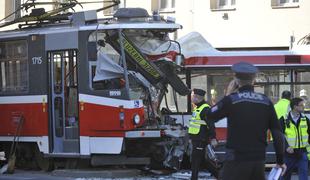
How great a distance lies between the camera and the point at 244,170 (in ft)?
20.1

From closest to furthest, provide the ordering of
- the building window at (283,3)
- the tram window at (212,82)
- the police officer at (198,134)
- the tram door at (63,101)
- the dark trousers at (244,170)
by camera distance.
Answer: the dark trousers at (244,170) < the police officer at (198,134) < the tram door at (63,101) < the tram window at (212,82) < the building window at (283,3)

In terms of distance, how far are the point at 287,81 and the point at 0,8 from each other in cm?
2118

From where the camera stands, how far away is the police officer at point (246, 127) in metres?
6.13

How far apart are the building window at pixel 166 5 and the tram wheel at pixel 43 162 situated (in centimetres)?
1458

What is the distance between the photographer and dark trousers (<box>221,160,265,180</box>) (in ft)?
20.1

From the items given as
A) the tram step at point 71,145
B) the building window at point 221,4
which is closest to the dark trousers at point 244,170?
the tram step at point 71,145

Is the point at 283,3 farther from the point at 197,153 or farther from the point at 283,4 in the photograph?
the point at 197,153

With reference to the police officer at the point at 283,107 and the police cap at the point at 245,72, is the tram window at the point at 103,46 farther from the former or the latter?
the police cap at the point at 245,72

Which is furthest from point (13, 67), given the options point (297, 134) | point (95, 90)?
point (297, 134)

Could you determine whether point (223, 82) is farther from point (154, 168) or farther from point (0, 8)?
point (0, 8)

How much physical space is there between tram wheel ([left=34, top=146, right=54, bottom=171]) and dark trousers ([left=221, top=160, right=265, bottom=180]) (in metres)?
8.18

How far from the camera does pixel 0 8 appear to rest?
32.0 metres

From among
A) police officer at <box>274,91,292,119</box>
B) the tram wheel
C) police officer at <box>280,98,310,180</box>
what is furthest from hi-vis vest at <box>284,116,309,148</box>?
the tram wheel

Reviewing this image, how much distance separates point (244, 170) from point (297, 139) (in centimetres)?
431
